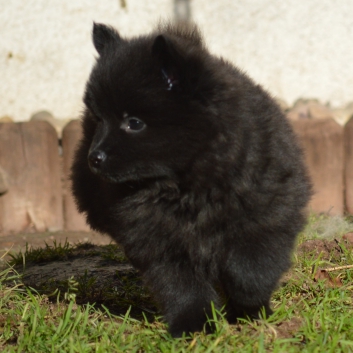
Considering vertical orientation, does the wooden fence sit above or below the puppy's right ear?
below

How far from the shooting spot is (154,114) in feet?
8.69

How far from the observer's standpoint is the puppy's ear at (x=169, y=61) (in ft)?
8.52

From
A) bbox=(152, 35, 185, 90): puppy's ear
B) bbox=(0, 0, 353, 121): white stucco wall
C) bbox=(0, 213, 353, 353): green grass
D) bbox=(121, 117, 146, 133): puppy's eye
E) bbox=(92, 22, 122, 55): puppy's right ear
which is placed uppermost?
bbox=(0, 0, 353, 121): white stucco wall

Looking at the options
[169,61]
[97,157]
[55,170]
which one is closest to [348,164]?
[55,170]

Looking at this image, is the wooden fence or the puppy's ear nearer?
the puppy's ear

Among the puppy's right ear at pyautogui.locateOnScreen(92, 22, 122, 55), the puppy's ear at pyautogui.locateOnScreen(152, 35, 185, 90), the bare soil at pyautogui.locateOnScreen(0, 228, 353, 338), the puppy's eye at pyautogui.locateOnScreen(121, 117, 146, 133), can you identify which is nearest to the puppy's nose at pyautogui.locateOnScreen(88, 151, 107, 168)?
the puppy's eye at pyautogui.locateOnScreen(121, 117, 146, 133)

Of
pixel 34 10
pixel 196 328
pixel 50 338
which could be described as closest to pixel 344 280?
pixel 196 328

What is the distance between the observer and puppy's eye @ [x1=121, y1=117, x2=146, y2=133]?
266cm

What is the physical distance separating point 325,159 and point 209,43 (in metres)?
1.77

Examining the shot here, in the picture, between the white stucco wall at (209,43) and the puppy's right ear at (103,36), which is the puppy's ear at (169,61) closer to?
the puppy's right ear at (103,36)

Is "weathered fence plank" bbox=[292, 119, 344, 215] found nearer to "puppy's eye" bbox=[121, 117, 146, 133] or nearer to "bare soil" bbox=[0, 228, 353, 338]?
"bare soil" bbox=[0, 228, 353, 338]

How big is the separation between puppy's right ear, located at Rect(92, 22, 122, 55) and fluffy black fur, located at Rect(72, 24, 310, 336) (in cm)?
7

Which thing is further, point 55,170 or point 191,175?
point 55,170

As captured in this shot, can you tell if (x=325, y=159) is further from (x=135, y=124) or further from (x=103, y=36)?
(x=135, y=124)
